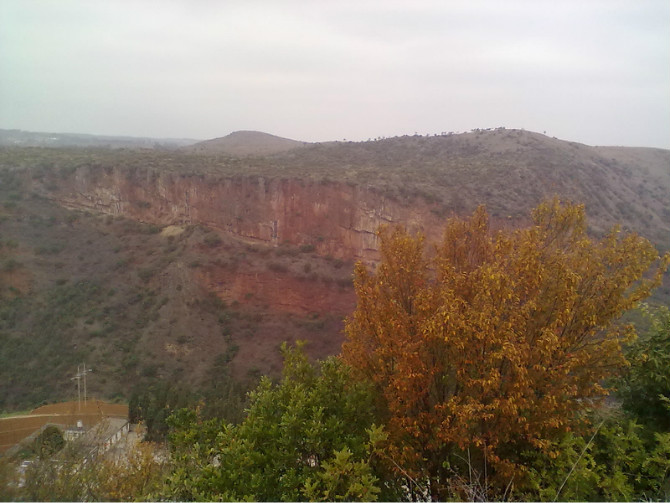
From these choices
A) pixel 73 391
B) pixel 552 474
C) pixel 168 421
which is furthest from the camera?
pixel 73 391

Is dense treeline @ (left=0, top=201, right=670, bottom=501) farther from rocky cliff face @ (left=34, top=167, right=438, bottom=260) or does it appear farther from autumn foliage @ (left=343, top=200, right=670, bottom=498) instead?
rocky cliff face @ (left=34, top=167, right=438, bottom=260)

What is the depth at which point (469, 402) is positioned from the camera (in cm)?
444

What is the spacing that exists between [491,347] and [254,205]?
21085 millimetres

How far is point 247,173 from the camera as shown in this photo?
25.5m

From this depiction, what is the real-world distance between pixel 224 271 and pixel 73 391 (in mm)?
8901

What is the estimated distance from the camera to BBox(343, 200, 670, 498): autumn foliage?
4.49 m

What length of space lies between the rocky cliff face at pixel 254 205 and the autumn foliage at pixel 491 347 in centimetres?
1646

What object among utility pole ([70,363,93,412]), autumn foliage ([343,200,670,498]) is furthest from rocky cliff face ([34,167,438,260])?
autumn foliage ([343,200,670,498])

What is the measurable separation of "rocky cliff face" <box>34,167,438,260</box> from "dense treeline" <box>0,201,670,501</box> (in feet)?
54.0

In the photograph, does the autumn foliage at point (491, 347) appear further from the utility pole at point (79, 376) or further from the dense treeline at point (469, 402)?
the utility pole at point (79, 376)

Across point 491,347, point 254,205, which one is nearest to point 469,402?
point 491,347

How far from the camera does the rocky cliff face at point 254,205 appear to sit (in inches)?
900

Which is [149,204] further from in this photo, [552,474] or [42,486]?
[552,474]

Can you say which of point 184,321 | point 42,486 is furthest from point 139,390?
point 42,486
